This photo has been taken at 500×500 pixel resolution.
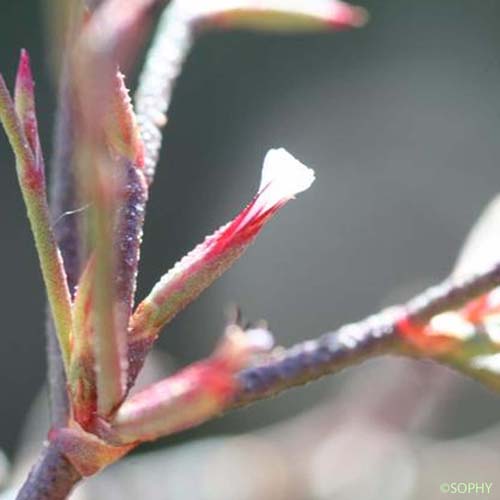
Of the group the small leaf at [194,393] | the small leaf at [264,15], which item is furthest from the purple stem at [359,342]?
the small leaf at [264,15]

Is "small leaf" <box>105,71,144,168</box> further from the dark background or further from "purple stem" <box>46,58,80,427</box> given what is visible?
the dark background

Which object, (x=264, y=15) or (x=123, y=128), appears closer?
(x=123, y=128)

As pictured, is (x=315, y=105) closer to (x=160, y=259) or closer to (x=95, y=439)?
(x=160, y=259)

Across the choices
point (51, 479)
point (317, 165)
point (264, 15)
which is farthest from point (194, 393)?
point (317, 165)

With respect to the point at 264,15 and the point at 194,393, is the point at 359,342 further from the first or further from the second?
the point at 264,15

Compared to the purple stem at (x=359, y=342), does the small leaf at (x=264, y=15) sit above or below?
above

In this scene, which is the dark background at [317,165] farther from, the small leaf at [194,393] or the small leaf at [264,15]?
the small leaf at [194,393]

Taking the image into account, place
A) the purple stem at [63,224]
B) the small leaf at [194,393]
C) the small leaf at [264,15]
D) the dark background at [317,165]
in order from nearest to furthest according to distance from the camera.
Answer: the small leaf at [194,393] < the purple stem at [63,224] < the small leaf at [264,15] < the dark background at [317,165]

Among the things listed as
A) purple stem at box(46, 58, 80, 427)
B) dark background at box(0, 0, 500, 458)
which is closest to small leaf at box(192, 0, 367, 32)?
purple stem at box(46, 58, 80, 427)

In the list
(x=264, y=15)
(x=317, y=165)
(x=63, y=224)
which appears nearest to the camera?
(x=63, y=224)
